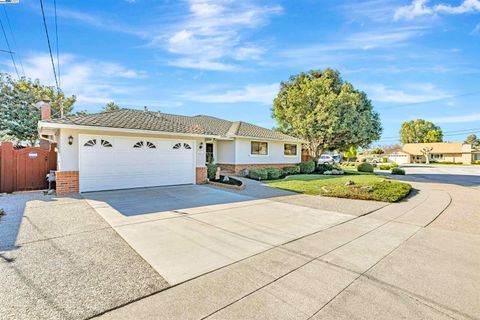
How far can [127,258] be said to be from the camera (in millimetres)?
3828

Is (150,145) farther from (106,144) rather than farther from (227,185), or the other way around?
(227,185)

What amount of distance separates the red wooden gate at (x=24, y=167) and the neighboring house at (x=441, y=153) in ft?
216

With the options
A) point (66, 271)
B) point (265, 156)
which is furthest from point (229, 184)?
point (66, 271)

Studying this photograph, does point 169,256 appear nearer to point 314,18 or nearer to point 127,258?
point 127,258

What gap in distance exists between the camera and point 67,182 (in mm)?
9336

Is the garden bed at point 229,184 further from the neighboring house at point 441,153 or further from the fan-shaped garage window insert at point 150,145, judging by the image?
the neighboring house at point 441,153

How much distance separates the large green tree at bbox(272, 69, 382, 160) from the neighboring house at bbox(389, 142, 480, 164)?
4288 centimetres

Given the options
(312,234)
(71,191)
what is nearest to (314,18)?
(312,234)

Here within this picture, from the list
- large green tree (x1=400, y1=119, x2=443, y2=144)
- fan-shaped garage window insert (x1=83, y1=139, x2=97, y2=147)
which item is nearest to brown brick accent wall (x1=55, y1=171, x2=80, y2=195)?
fan-shaped garage window insert (x1=83, y1=139, x2=97, y2=147)

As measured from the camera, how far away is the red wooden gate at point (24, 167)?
9344 mm

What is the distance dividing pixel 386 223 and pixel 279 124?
64.2 ft

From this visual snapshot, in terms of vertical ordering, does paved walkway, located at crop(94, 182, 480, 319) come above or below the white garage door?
below

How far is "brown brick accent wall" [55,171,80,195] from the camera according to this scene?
362 inches

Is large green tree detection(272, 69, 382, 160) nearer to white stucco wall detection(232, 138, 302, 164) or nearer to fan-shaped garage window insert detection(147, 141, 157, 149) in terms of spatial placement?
white stucco wall detection(232, 138, 302, 164)
